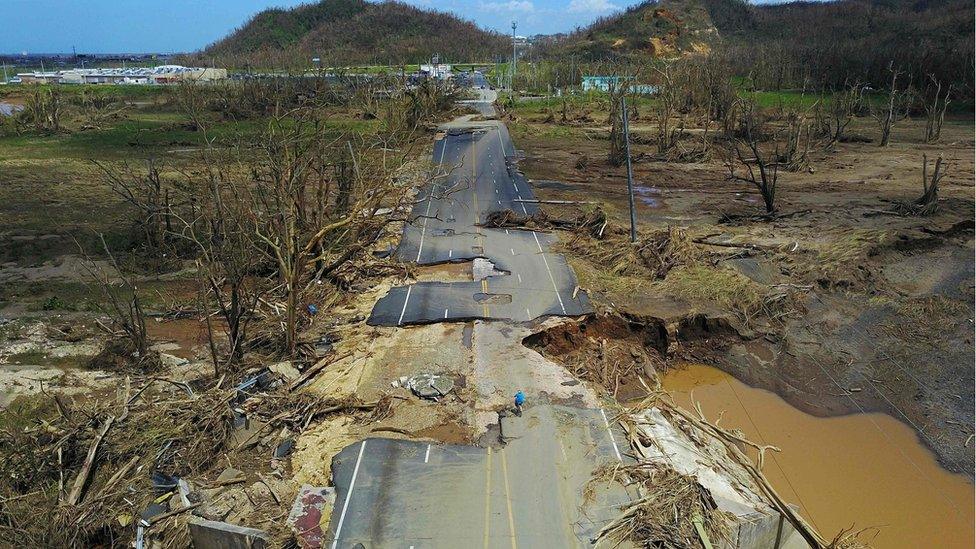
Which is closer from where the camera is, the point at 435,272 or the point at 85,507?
the point at 85,507

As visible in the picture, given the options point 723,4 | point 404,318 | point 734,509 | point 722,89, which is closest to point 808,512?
point 734,509

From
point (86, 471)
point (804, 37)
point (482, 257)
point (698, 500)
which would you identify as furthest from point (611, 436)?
point (804, 37)

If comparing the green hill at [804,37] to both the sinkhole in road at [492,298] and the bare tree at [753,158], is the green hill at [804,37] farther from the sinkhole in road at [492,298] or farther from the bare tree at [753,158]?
the sinkhole in road at [492,298]

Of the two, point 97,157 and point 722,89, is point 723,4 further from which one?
point 97,157

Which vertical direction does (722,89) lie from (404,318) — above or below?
above

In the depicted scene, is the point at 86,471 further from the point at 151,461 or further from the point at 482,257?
the point at 482,257

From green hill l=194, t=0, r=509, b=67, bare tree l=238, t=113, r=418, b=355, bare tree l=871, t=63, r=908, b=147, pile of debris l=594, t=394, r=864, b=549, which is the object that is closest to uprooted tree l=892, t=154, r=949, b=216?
bare tree l=871, t=63, r=908, b=147

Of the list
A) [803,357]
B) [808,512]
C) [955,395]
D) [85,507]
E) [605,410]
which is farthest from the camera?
[803,357]
